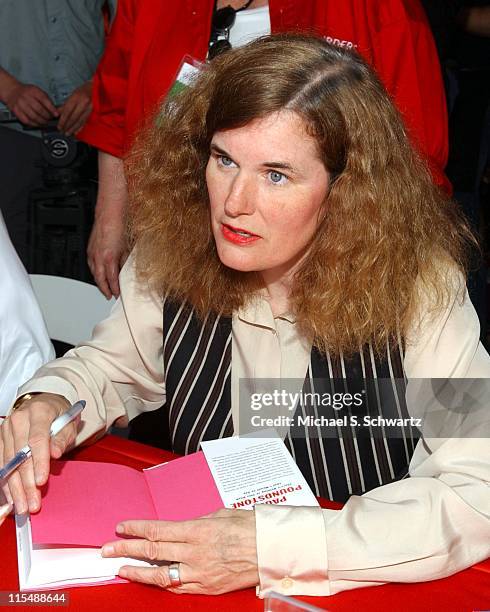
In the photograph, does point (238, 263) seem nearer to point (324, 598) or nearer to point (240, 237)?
point (240, 237)

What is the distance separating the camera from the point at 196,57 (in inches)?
92.5

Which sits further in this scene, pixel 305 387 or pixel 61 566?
pixel 305 387

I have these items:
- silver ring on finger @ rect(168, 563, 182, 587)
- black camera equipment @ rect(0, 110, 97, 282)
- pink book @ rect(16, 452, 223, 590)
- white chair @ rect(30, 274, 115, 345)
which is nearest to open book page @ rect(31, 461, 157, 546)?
pink book @ rect(16, 452, 223, 590)

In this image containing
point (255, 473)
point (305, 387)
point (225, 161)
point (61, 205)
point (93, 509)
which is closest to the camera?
point (93, 509)

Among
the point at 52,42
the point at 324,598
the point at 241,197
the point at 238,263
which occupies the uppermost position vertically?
the point at 52,42

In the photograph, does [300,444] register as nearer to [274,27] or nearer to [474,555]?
[474,555]

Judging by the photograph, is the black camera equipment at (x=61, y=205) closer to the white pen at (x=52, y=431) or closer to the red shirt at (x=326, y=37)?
the red shirt at (x=326, y=37)

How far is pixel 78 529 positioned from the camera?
1.37 meters

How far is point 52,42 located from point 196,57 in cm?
110

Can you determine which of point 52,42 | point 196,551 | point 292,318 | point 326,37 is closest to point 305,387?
point 292,318

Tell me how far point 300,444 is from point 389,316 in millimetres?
301

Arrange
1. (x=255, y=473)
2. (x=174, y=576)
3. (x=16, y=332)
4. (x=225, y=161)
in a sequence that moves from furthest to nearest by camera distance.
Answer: (x=16, y=332)
(x=225, y=161)
(x=255, y=473)
(x=174, y=576)

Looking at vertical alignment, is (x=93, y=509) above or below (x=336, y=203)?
below

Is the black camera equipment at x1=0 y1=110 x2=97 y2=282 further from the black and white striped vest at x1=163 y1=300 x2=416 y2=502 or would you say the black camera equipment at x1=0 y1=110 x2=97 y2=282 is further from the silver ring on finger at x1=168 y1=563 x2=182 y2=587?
the silver ring on finger at x1=168 y1=563 x2=182 y2=587
